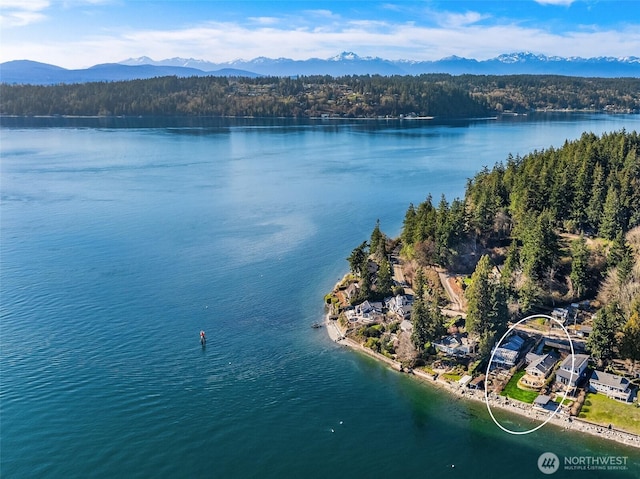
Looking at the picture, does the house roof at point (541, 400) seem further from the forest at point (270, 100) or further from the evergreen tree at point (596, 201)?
the forest at point (270, 100)

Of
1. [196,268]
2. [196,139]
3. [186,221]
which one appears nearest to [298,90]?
[196,139]

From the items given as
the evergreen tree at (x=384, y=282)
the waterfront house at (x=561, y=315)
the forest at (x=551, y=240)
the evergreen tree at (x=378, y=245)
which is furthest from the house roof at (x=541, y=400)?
the evergreen tree at (x=378, y=245)

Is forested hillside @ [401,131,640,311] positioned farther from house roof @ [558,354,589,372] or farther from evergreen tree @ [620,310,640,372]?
evergreen tree @ [620,310,640,372]

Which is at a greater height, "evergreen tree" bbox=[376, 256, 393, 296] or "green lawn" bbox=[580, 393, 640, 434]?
"evergreen tree" bbox=[376, 256, 393, 296]

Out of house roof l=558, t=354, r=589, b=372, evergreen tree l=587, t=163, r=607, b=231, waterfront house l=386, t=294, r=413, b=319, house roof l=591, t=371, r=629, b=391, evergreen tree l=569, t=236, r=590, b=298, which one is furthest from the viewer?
evergreen tree l=587, t=163, r=607, b=231

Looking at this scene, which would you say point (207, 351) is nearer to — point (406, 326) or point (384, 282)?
point (406, 326)

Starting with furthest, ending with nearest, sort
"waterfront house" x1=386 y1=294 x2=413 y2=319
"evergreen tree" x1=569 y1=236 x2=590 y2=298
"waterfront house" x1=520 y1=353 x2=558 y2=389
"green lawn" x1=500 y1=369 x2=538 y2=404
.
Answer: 1. "evergreen tree" x1=569 y1=236 x2=590 y2=298
2. "waterfront house" x1=386 y1=294 x2=413 y2=319
3. "waterfront house" x1=520 y1=353 x2=558 y2=389
4. "green lawn" x1=500 y1=369 x2=538 y2=404

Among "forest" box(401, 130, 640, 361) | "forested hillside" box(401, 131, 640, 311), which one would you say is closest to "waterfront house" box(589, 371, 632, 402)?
"forest" box(401, 130, 640, 361)
